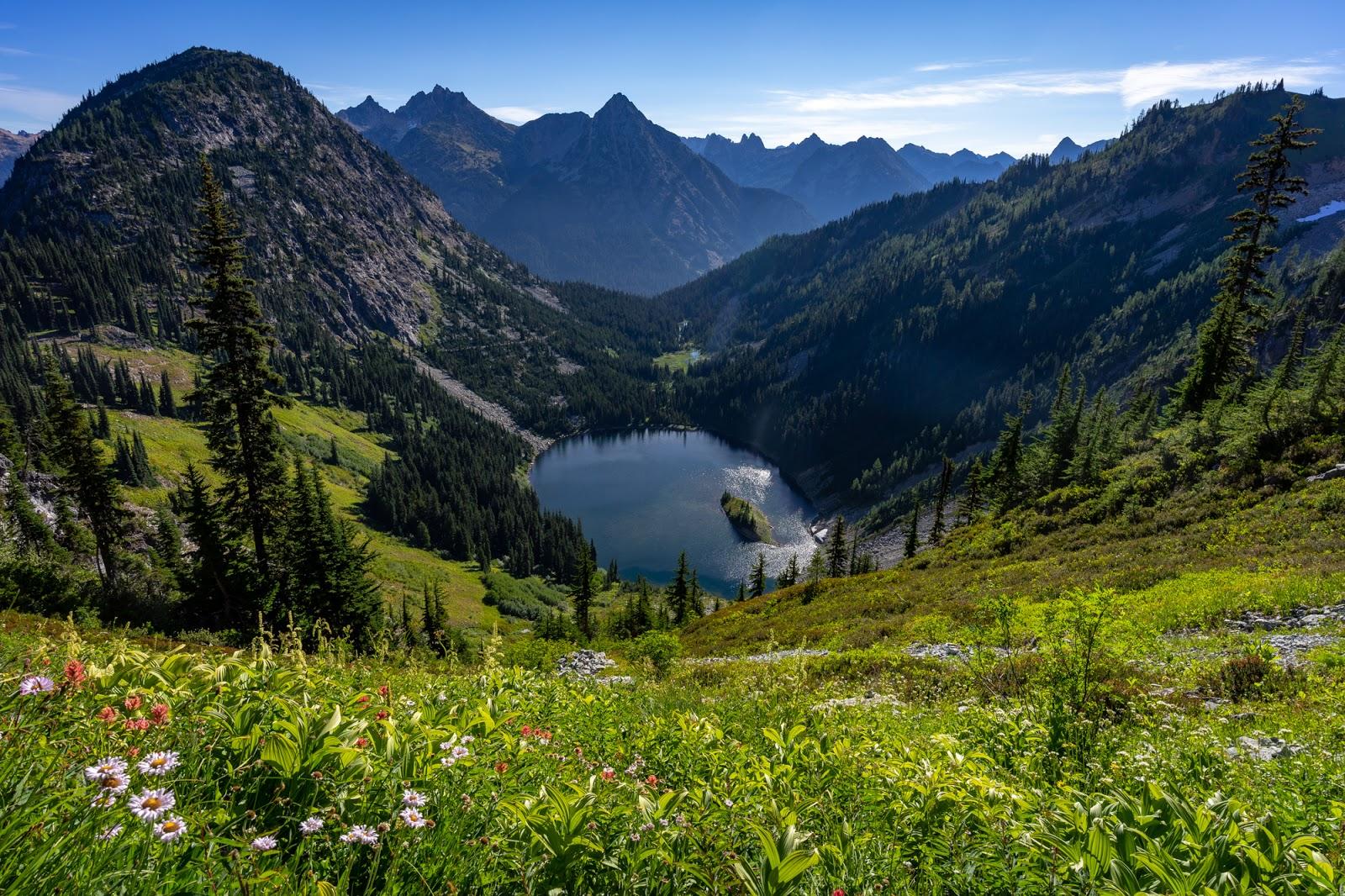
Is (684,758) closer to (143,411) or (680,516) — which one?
(680,516)

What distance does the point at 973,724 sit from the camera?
24.1 ft

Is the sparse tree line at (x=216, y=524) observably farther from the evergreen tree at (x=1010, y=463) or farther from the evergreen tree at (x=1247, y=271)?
the evergreen tree at (x=1010, y=463)

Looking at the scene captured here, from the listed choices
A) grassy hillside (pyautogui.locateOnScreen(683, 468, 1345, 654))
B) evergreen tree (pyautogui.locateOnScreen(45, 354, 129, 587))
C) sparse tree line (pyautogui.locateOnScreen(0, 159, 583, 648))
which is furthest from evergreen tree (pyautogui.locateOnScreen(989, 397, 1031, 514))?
evergreen tree (pyautogui.locateOnScreen(45, 354, 129, 587))

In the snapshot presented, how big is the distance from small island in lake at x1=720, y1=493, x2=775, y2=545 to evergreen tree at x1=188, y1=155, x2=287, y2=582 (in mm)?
127104

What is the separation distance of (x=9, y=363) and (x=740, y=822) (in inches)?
6836

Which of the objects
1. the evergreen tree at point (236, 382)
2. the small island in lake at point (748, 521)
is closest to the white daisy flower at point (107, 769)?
the evergreen tree at point (236, 382)

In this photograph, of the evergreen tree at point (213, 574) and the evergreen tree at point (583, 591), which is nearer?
the evergreen tree at point (213, 574)

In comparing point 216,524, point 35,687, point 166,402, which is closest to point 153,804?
point 35,687

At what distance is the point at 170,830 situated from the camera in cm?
197

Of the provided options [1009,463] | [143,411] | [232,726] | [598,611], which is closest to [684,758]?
[232,726]

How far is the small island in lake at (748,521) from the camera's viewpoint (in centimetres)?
14488

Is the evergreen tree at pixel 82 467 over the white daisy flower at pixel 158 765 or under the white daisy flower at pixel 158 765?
under

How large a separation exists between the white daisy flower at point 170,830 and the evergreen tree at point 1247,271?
1745 inches

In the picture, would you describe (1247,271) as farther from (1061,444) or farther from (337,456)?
(337,456)
